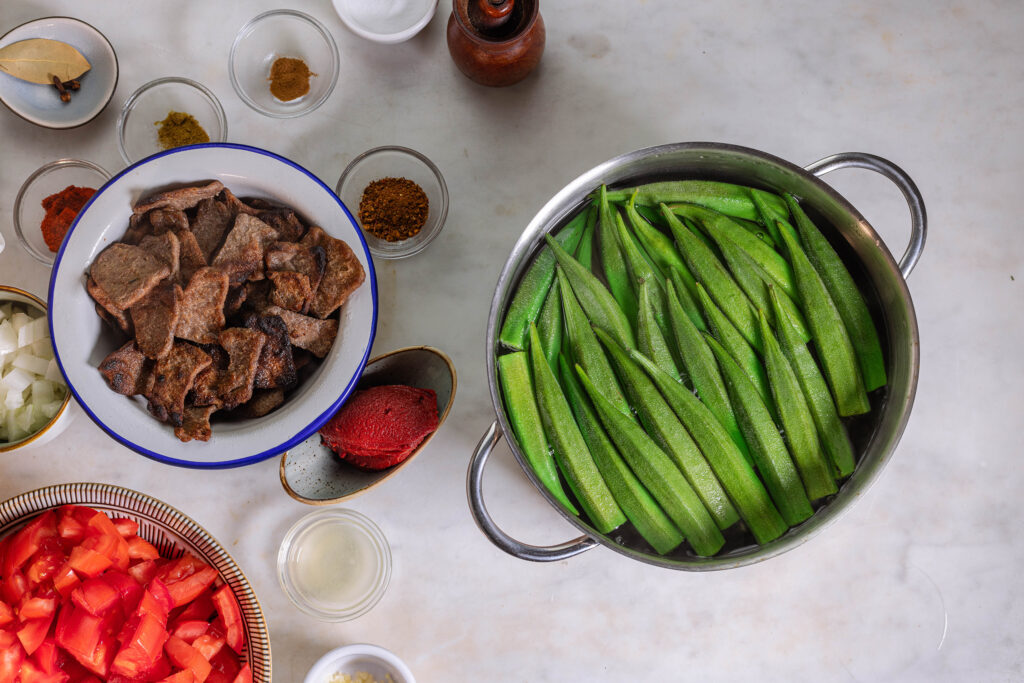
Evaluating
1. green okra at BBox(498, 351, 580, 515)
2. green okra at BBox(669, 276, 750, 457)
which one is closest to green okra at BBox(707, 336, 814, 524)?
green okra at BBox(669, 276, 750, 457)

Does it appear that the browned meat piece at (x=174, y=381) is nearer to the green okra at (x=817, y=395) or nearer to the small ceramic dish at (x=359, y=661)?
the small ceramic dish at (x=359, y=661)

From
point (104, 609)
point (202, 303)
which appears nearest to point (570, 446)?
point (202, 303)

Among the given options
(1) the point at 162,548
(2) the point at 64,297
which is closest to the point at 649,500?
(1) the point at 162,548

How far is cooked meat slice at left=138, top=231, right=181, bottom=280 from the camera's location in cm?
141

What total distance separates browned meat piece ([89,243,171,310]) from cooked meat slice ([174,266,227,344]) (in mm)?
69

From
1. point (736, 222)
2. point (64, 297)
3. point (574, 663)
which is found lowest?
point (574, 663)

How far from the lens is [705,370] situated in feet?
4.94

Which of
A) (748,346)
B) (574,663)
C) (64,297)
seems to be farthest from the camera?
(574,663)

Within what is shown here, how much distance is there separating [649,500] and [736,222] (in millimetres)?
652

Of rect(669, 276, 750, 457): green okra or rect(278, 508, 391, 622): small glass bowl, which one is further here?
rect(278, 508, 391, 622): small glass bowl

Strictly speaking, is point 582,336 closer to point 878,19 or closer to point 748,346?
point 748,346

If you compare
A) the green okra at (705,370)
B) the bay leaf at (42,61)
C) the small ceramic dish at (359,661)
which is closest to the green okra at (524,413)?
the green okra at (705,370)

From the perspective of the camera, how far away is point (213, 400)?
141 centimetres

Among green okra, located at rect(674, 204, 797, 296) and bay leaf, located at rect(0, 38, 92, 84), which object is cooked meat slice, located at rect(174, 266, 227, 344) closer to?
bay leaf, located at rect(0, 38, 92, 84)
